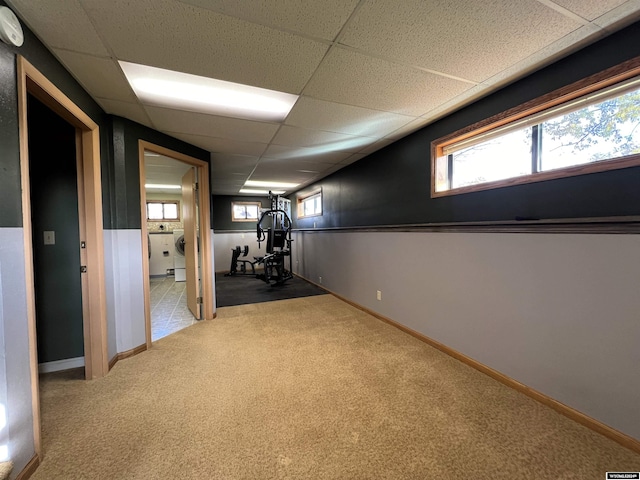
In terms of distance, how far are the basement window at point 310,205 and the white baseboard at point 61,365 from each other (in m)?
4.15

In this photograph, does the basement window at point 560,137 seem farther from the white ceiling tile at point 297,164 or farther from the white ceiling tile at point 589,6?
the white ceiling tile at point 297,164

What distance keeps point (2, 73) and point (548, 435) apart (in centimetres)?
338

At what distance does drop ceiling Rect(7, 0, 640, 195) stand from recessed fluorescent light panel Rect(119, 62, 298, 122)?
0.30 ft

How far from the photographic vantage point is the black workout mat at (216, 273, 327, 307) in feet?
14.2

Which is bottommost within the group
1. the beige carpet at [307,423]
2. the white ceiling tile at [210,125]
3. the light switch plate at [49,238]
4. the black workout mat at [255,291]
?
the black workout mat at [255,291]

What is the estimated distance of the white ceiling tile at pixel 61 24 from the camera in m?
1.12

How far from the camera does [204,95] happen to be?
195cm

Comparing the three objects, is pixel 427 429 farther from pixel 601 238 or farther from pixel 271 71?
pixel 271 71

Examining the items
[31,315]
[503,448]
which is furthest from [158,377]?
[503,448]

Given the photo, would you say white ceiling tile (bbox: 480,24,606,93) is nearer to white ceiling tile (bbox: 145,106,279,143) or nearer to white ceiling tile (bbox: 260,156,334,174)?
white ceiling tile (bbox: 145,106,279,143)

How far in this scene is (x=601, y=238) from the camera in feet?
4.46

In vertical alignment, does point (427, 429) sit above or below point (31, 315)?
below

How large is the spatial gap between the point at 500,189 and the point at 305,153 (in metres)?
2.39

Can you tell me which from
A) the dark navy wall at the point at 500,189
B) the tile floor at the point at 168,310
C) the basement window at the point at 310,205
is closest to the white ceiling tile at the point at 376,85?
the dark navy wall at the point at 500,189
